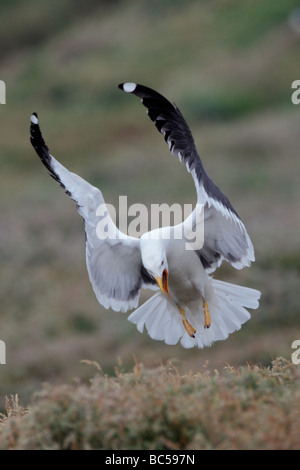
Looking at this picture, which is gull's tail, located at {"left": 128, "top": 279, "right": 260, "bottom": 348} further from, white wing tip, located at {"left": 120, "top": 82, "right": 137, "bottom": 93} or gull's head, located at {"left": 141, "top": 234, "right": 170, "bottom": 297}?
white wing tip, located at {"left": 120, "top": 82, "right": 137, "bottom": 93}

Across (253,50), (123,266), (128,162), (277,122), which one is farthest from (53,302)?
(253,50)

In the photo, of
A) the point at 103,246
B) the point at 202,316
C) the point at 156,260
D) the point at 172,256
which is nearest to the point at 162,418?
the point at 156,260

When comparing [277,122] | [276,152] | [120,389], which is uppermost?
[277,122]

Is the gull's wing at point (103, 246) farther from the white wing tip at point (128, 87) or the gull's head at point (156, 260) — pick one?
the white wing tip at point (128, 87)

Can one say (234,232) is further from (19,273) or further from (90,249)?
(19,273)

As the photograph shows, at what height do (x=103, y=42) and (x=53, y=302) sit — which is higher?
(x=103, y=42)

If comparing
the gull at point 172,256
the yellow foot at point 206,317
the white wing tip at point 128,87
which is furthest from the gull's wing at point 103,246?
the white wing tip at point 128,87

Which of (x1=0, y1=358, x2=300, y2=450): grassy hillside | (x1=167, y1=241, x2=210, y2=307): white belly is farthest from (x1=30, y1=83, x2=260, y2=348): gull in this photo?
(x1=0, y1=358, x2=300, y2=450): grassy hillside

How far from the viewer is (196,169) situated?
6.09 meters

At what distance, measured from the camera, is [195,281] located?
7098 mm

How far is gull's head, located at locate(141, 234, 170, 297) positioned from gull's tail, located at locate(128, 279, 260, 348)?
86cm

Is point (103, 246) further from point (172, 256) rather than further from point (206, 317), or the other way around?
point (206, 317)

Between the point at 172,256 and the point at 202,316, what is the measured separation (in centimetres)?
92
